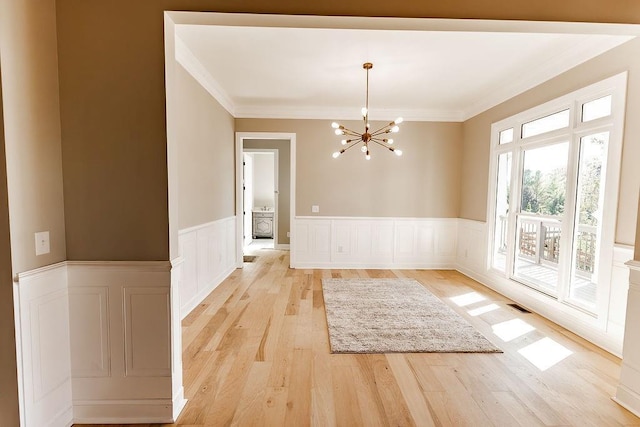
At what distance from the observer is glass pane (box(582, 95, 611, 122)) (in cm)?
271

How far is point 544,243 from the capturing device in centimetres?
377

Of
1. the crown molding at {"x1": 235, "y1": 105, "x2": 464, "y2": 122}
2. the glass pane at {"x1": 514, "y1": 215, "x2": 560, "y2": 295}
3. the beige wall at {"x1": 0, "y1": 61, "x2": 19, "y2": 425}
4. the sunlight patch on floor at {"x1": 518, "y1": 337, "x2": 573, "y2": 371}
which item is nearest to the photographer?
the beige wall at {"x1": 0, "y1": 61, "x2": 19, "y2": 425}

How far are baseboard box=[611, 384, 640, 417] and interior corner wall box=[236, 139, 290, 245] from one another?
239 inches

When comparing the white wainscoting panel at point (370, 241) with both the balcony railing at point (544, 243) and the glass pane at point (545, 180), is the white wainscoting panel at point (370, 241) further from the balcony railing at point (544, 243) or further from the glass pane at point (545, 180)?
the glass pane at point (545, 180)

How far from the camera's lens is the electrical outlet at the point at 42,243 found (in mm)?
1546

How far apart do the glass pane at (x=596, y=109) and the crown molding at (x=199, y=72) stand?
13.5ft

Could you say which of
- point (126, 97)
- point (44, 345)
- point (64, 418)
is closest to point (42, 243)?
point (44, 345)

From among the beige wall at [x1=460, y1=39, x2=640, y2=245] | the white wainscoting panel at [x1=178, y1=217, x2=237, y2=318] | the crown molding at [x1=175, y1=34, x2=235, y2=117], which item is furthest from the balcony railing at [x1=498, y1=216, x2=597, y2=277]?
the crown molding at [x1=175, y1=34, x2=235, y2=117]

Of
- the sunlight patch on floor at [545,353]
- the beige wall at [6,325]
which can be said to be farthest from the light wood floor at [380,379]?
the beige wall at [6,325]

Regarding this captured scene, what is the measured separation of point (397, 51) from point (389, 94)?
1356mm

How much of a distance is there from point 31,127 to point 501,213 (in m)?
5.10

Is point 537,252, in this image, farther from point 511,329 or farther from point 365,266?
point 365,266

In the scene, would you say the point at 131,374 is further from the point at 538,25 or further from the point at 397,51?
the point at 397,51

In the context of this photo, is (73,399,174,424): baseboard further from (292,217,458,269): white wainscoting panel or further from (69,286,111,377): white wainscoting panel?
(292,217,458,269): white wainscoting panel
